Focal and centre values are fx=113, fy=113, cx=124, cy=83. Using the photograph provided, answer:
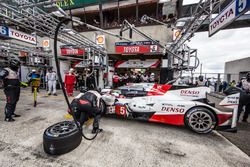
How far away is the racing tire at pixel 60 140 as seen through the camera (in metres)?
1.70

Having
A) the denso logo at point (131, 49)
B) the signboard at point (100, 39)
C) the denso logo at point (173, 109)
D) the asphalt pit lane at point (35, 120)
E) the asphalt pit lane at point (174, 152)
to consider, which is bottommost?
the asphalt pit lane at point (174, 152)

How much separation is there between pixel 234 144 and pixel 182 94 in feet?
4.42

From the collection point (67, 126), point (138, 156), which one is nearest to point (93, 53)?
point (67, 126)

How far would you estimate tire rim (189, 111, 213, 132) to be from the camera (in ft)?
8.25


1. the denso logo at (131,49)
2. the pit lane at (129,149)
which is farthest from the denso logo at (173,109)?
the denso logo at (131,49)

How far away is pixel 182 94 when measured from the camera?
2814 mm

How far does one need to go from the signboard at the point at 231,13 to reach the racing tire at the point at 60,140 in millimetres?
3624

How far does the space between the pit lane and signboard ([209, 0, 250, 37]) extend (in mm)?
2525

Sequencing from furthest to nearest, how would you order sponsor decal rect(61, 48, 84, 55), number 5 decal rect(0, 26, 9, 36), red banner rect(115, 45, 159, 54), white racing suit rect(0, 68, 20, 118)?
sponsor decal rect(61, 48, 84, 55)
red banner rect(115, 45, 159, 54)
number 5 decal rect(0, 26, 9, 36)
white racing suit rect(0, 68, 20, 118)

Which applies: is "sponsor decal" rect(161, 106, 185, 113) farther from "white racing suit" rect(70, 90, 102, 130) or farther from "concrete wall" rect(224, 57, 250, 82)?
"concrete wall" rect(224, 57, 250, 82)

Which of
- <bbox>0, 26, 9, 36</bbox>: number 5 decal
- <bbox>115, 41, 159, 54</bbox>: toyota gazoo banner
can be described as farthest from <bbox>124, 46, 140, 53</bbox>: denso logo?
<bbox>0, 26, 9, 36</bbox>: number 5 decal

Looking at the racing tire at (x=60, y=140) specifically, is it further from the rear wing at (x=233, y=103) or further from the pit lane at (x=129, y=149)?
the rear wing at (x=233, y=103)

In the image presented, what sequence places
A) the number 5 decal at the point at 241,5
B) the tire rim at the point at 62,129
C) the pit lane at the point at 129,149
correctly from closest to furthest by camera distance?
the pit lane at the point at 129,149 < the tire rim at the point at 62,129 < the number 5 decal at the point at 241,5

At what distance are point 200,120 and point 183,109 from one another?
1.38 ft
